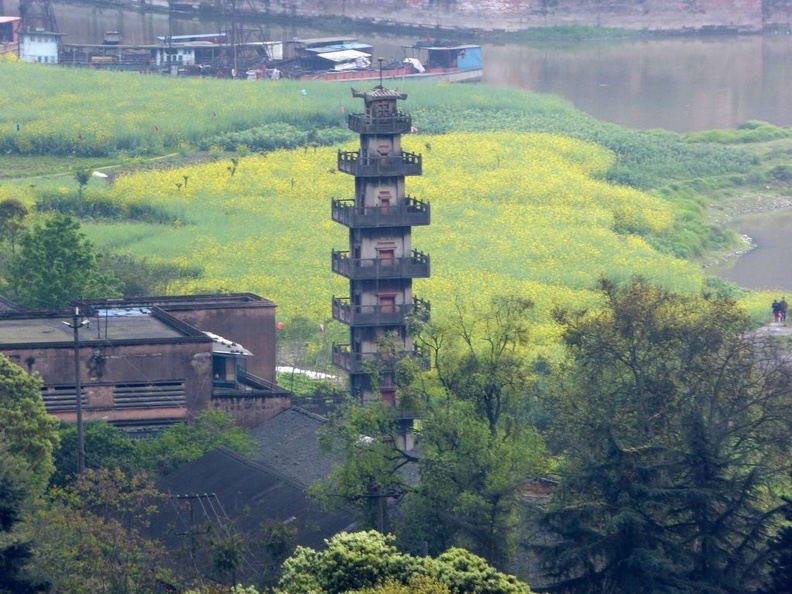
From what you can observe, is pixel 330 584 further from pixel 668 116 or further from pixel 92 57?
pixel 92 57

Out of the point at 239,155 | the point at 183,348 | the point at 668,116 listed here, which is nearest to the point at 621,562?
the point at 183,348

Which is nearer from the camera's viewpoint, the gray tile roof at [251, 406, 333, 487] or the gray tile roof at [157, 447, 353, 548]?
the gray tile roof at [157, 447, 353, 548]

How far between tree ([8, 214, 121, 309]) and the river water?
30722 mm

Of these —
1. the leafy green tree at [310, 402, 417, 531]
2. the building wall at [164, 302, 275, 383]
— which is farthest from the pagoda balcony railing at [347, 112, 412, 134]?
the leafy green tree at [310, 402, 417, 531]

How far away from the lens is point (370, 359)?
1663 inches

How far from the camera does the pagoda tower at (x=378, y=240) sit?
4381 centimetres

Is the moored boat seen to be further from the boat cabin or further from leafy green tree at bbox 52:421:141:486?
leafy green tree at bbox 52:421:141:486

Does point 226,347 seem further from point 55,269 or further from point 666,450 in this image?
point 666,450

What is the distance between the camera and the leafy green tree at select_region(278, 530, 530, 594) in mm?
27344

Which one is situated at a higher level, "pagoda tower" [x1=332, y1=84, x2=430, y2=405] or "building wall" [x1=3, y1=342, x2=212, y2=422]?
"pagoda tower" [x1=332, y1=84, x2=430, y2=405]

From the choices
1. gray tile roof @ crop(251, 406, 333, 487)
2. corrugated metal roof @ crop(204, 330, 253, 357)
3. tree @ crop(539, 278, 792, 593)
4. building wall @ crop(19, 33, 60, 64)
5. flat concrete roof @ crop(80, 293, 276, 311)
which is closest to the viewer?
tree @ crop(539, 278, 792, 593)

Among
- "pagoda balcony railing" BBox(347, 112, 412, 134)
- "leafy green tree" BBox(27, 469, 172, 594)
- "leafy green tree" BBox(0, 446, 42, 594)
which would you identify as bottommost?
"leafy green tree" BBox(27, 469, 172, 594)

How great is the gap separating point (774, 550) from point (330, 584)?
682cm

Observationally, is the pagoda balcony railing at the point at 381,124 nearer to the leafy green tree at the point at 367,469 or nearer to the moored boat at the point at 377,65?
the leafy green tree at the point at 367,469
